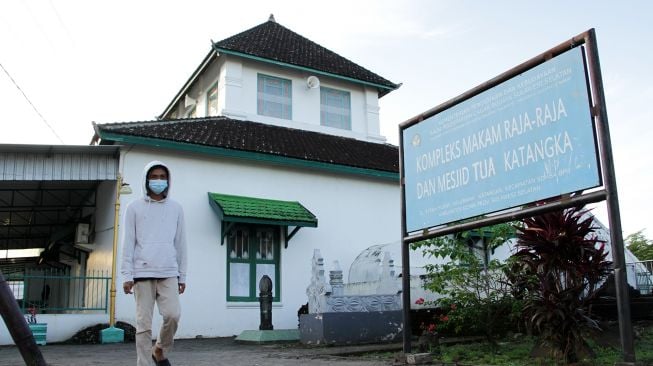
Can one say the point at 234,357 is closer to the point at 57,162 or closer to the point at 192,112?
the point at 57,162

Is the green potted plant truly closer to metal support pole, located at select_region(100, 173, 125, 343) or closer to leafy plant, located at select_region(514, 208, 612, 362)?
metal support pole, located at select_region(100, 173, 125, 343)

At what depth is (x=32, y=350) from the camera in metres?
3.82

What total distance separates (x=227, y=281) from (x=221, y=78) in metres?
6.71

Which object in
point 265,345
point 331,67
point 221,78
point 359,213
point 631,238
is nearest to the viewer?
point 265,345

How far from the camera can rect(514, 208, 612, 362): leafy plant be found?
18.5 ft

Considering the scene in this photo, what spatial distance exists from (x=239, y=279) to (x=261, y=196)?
2153 millimetres

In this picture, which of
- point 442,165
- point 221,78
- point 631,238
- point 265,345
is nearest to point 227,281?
point 265,345

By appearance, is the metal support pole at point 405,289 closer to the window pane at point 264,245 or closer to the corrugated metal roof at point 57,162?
the window pane at point 264,245

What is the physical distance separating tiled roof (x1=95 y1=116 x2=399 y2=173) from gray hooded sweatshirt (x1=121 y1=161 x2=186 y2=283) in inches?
318

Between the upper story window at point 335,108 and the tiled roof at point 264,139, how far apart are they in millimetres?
639

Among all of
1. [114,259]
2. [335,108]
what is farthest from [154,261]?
[335,108]

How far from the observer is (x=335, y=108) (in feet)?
63.0

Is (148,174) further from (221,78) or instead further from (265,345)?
(221,78)

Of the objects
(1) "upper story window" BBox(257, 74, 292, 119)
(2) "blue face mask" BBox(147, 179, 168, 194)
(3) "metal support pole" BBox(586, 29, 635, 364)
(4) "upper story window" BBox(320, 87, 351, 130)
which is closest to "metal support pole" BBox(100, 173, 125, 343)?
(1) "upper story window" BBox(257, 74, 292, 119)
